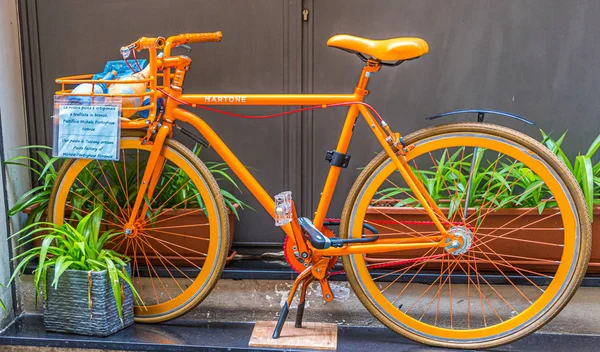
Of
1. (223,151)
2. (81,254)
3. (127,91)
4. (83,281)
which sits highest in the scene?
(127,91)

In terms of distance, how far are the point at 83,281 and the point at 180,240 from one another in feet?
1.59

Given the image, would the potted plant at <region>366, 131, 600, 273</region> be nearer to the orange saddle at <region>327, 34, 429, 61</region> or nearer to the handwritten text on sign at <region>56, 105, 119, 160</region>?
the orange saddle at <region>327, 34, 429, 61</region>

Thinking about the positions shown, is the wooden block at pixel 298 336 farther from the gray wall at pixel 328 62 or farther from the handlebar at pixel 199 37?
the handlebar at pixel 199 37

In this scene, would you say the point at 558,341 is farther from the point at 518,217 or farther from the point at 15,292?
the point at 15,292

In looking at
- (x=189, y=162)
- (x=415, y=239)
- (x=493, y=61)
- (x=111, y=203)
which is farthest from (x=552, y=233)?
(x=111, y=203)

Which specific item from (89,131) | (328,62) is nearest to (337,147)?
(328,62)

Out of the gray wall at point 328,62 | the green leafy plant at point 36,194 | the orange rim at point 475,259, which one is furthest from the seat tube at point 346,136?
the green leafy plant at point 36,194

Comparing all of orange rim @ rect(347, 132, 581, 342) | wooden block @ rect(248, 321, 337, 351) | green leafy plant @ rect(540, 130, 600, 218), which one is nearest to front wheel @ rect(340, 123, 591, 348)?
orange rim @ rect(347, 132, 581, 342)

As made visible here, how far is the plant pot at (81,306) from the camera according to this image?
251cm

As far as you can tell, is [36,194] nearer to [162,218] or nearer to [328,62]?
[162,218]

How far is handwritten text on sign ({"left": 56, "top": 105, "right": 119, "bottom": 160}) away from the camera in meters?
2.49

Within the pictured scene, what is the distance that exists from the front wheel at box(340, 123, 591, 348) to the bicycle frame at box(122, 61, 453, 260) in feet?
0.19

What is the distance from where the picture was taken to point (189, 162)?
101 inches

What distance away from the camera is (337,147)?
8.04 ft
